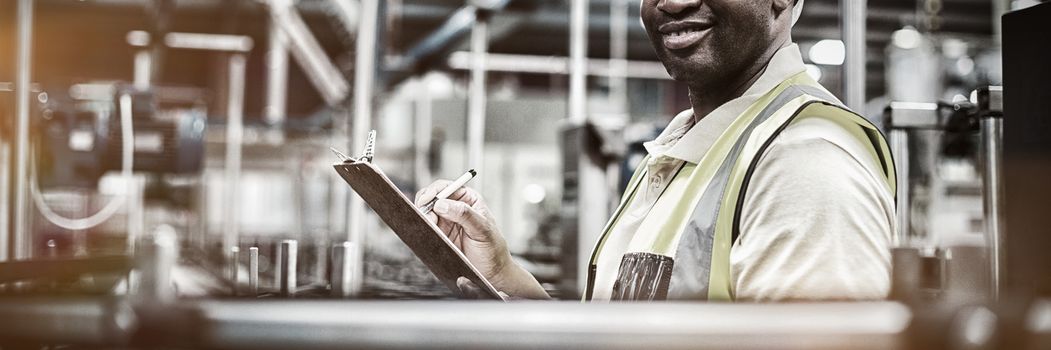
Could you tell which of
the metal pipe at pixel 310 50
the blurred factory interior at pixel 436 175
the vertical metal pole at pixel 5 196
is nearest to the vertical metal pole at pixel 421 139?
the blurred factory interior at pixel 436 175

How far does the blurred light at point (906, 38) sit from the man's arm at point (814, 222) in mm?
9947

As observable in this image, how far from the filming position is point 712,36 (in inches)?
50.3

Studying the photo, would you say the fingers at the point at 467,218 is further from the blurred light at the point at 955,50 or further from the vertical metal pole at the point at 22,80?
the blurred light at the point at 955,50

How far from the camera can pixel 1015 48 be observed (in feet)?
4.20

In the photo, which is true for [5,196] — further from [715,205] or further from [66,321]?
[66,321]

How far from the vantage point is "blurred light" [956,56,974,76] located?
27.9ft

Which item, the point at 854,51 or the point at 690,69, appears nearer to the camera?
the point at 690,69

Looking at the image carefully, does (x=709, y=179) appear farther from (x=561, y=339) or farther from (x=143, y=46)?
(x=143, y=46)

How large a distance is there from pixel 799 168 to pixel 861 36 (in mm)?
1253

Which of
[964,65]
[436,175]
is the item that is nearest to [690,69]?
[436,175]

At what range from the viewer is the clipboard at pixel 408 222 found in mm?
1135

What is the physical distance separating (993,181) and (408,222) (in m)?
1.09

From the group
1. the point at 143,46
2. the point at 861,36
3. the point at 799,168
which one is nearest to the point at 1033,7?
the point at 799,168

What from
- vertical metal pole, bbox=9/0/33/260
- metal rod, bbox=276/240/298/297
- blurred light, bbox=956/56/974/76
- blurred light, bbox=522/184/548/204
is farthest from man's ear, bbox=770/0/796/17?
blurred light, bbox=522/184/548/204
